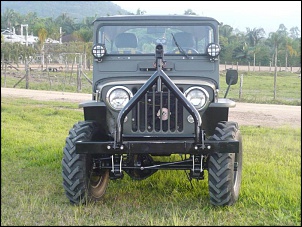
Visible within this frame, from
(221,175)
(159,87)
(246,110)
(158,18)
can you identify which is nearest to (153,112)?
(159,87)

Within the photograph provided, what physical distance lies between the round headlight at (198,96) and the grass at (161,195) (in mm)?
788

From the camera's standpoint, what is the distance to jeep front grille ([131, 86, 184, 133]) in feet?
16.1

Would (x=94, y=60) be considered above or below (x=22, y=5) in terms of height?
below

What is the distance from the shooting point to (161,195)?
5676 millimetres

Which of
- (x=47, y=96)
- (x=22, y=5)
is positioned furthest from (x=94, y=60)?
(x=47, y=96)

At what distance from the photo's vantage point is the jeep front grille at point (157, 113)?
4.90 m

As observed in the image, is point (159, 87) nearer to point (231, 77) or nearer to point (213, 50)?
point (213, 50)

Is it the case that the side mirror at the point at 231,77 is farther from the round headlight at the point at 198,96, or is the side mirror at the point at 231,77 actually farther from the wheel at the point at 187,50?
the round headlight at the point at 198,96

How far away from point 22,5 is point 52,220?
1.81 metres

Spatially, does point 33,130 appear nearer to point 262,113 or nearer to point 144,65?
point 144,65

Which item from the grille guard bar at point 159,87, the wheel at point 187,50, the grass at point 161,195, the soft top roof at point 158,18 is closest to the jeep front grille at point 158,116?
the grille guard bar at point 159,87

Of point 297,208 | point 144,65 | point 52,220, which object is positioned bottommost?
point 52,220

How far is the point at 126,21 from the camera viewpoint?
629cm

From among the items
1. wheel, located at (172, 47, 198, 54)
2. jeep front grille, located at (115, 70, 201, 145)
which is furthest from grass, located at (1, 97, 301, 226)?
wheel, located at (172, 47, 198, 54)
